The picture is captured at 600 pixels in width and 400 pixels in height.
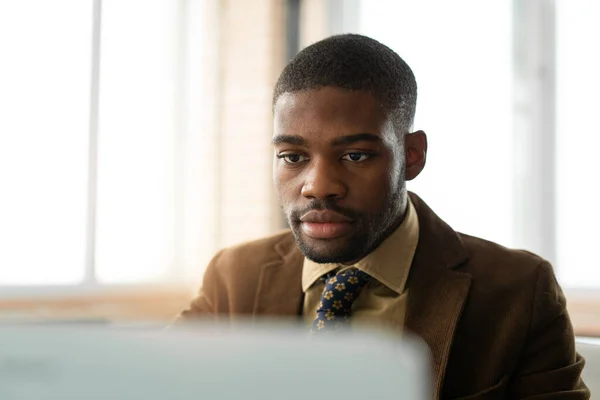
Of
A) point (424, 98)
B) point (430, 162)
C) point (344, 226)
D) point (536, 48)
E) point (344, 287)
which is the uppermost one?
point (536, 48)

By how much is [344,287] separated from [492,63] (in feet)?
6.83

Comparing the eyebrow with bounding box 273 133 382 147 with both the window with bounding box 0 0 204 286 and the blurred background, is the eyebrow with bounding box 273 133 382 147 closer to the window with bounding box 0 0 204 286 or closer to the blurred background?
the blurred background

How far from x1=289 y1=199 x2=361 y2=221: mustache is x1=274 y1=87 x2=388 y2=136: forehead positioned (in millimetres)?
103

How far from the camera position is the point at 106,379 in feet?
0.96

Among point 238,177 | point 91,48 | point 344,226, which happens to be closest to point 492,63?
point 238,177

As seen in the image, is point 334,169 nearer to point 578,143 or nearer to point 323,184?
point 323,184

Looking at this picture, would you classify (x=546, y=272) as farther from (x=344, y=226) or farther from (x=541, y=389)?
(x=344, y=226)

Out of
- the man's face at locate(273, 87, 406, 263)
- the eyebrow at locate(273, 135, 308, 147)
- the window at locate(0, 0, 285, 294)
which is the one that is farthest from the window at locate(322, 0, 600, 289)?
the eyebrow at locate(273, 135, 308, 147)

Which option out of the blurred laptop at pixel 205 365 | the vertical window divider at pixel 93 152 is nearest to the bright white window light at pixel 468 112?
the vertical window divider at pixel 93 152

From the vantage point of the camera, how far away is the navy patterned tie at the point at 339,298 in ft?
3.77

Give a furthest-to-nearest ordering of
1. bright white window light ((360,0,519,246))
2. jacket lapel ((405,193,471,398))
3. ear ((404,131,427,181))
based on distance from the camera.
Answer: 1. bright white window light ((360,0,519,246))
2. ear ((404,131,427,181))
3. jacket lapel ((405,193,471,398))

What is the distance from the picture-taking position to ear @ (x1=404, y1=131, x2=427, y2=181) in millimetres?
1232

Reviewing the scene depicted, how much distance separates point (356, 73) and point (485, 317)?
17.6 inches

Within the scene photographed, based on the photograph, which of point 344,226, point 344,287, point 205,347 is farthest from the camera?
point 344,287
